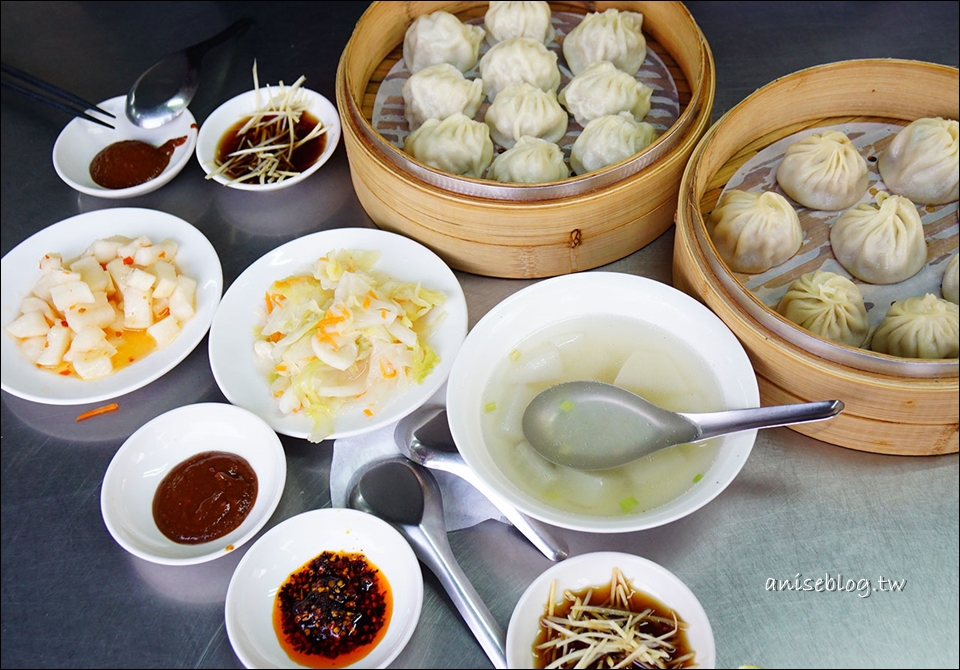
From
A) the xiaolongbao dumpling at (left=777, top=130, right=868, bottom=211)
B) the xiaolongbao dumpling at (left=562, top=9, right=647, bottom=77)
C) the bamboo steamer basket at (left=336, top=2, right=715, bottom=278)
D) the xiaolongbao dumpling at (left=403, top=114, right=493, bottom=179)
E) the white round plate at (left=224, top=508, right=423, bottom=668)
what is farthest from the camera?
the xiaolongbao dumpling at (left=562, top=9, right=647, bottom=77)

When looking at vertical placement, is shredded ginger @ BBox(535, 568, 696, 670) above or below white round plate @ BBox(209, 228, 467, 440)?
below

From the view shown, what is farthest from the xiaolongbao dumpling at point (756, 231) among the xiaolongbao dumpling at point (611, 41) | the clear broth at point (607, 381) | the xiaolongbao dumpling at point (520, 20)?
the xiaolongbao dumpling at point (520, 20)

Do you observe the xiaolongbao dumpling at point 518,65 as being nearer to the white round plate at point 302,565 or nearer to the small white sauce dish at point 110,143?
the small white sauce dish at point 110,143

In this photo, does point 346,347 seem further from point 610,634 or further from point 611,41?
point 611,41

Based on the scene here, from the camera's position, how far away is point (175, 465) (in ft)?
5.87

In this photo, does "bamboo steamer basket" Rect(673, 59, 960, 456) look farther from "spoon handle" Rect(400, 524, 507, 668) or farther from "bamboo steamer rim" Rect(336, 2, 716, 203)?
"spoon handle" Rect(400, 524, 507, 668)

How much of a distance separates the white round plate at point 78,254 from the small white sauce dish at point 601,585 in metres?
1.13

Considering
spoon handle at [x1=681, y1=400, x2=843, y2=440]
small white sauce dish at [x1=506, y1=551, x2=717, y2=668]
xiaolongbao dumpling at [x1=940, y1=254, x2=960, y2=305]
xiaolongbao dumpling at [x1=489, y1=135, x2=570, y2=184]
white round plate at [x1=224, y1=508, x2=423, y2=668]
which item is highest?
xiaolongbao dumpling at [x1=489, y1=135, x2=570, y2=184]

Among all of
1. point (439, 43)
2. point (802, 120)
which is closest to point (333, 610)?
point (439, 43)

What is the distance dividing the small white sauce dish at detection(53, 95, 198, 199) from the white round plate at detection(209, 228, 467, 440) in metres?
0.67

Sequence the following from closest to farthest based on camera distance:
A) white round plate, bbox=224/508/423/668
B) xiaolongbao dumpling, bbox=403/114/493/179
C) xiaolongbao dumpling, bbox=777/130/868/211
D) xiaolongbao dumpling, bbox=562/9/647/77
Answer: white round plate, bbox=224/508/423/668 → xiaolongbao dumpling, bbox=777/130/868/211 → xiaolongbao dumpling, bbox=403/114/493/179 → xiaolongbao dumpling, bbox=562/9/647/77

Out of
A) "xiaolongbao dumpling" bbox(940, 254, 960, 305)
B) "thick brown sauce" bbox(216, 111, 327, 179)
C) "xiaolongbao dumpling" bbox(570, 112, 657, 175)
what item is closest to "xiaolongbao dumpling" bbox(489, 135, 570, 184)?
"xiaolongbao dumpling" bbox(570, 112, 657, 175)

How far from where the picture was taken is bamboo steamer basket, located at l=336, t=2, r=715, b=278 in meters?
1.84

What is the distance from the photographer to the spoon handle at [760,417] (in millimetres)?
1508
